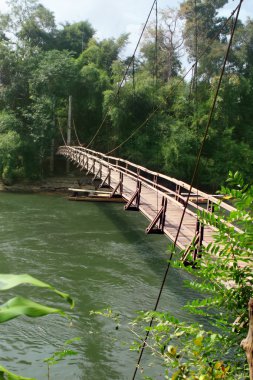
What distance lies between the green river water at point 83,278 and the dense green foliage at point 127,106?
14.7 feet

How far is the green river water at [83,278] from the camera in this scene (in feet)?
13.4

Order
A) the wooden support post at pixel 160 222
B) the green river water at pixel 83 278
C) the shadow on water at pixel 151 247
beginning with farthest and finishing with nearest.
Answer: the shadow on water at pixel 151 247 < the wooden support post at pixel 160 222 < the green river water at pixel 83 278

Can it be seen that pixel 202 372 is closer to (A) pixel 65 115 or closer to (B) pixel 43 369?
(B) pixel 43 369

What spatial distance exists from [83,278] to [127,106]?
1127 centimetres

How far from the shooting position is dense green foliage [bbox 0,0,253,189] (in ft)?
50.8

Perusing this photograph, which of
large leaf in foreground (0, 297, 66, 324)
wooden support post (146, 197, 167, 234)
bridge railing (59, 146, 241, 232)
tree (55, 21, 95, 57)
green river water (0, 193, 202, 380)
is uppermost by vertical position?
tree (55, 21, 95, 57)

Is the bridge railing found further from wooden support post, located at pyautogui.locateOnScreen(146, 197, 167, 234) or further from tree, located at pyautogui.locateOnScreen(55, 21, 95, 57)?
tree, located at pyautogui.locateOnScreen(55, 21, 95, 57)

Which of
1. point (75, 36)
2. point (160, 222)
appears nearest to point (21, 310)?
point (160, 222)

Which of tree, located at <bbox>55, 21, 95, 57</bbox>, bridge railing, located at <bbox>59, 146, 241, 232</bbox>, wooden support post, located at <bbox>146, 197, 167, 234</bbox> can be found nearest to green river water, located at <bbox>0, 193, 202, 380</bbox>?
wooden support post, located at <bbox>146, 197, 167, 234</bbox>

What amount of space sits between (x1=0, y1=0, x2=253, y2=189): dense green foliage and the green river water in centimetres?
447

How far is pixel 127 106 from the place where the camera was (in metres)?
16.4

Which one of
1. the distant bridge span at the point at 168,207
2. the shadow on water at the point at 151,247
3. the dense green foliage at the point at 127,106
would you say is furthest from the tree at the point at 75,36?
the distant bridge span at the point at 168,207

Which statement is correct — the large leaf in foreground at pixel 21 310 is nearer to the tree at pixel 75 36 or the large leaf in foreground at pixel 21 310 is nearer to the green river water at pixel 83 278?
the green river water at pixel 83 278

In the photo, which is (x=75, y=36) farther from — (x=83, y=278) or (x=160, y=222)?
(x=160, y=222)
